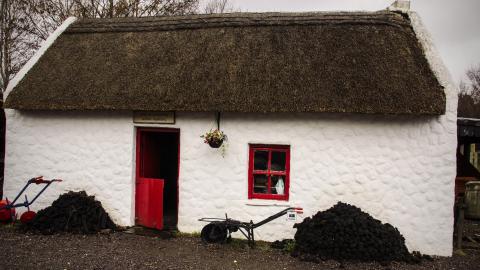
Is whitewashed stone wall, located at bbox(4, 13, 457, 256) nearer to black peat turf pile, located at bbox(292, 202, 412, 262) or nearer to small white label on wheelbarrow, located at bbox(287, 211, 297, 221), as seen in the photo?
small white label on wheelbarrow, located at bbox(287, 211, 297, 221)

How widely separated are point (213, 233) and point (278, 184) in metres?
1.55

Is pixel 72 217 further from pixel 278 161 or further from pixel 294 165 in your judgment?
pixel 294 165

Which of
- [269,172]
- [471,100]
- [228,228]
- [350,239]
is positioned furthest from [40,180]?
[471,100]

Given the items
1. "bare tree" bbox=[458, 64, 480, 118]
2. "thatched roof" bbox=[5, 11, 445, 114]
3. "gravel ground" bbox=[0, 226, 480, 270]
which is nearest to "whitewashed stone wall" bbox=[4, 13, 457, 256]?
"thatched roof" bbox=[5, 11, 445, 114]

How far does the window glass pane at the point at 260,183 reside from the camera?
7125mm

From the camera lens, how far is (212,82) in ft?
23.3

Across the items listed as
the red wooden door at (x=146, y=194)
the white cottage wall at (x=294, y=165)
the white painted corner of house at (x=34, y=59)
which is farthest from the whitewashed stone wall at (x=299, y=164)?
the white painted corner of house at (x=34, y=59)

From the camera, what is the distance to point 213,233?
6727mm

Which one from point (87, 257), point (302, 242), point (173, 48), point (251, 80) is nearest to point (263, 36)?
point (251, 80)

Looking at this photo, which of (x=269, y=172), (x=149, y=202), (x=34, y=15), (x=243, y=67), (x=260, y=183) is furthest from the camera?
(x=34, y=15)

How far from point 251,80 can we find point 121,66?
9.52 feet

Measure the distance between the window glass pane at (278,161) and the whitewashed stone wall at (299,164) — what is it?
9.3 inches

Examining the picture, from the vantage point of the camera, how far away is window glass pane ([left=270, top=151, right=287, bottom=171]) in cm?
707

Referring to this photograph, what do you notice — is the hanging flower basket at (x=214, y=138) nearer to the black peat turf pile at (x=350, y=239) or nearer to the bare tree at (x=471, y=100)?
the black peat turf pile at (x=350, y=239)
